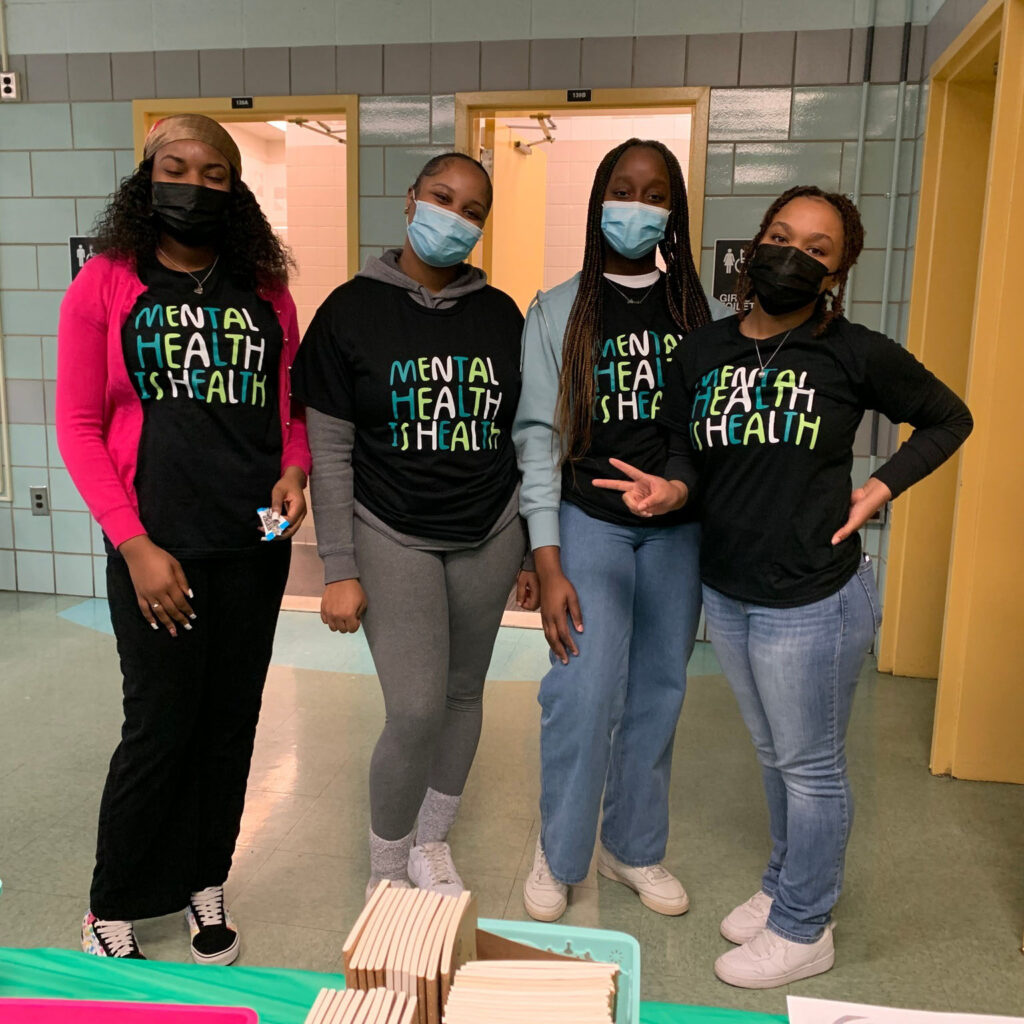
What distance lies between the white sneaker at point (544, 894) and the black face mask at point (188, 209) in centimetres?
143

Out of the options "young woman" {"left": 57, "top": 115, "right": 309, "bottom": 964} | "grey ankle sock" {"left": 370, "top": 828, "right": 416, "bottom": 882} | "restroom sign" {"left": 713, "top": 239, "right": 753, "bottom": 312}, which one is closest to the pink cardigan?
"young woman" {"left": 57, "top": 115, "right": 309, "bottom": 964}

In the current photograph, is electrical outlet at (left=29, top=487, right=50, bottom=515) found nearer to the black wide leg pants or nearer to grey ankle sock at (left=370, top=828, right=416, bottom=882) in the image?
the black wide leg pants

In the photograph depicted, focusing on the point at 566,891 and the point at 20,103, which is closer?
the point at 566,891

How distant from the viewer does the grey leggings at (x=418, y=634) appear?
70.1 inches

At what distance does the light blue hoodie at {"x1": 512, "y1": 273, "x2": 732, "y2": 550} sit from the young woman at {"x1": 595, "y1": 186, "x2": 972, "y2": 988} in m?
0.22

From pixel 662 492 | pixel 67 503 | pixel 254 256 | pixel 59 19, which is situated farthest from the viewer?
pixel 67 503

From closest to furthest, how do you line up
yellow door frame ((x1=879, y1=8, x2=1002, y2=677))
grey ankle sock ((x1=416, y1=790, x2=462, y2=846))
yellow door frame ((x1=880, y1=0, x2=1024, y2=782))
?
grey ankle sock ((x1=416, y1=790, x2=462, y2=846)) → yellow door frame ((x1=880, y1=0, x2=1024, y2=782)) → yellow door frame ((x1=879, y1=8, x2=1002, y2=677))

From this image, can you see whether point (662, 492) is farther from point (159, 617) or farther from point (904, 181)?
point (904, 181)

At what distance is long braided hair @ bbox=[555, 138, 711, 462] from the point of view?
1.77m

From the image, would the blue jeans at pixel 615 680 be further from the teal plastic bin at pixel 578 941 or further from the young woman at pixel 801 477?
the teal plastic bin at pixel 578 941

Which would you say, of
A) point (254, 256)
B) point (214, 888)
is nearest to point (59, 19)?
point (254, 256)

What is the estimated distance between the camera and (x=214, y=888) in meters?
1.87

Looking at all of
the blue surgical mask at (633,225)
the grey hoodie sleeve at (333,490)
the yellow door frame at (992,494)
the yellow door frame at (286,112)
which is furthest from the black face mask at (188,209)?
the yellow door frame at (286,112)

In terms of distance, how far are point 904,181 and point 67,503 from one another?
381 centimetres
